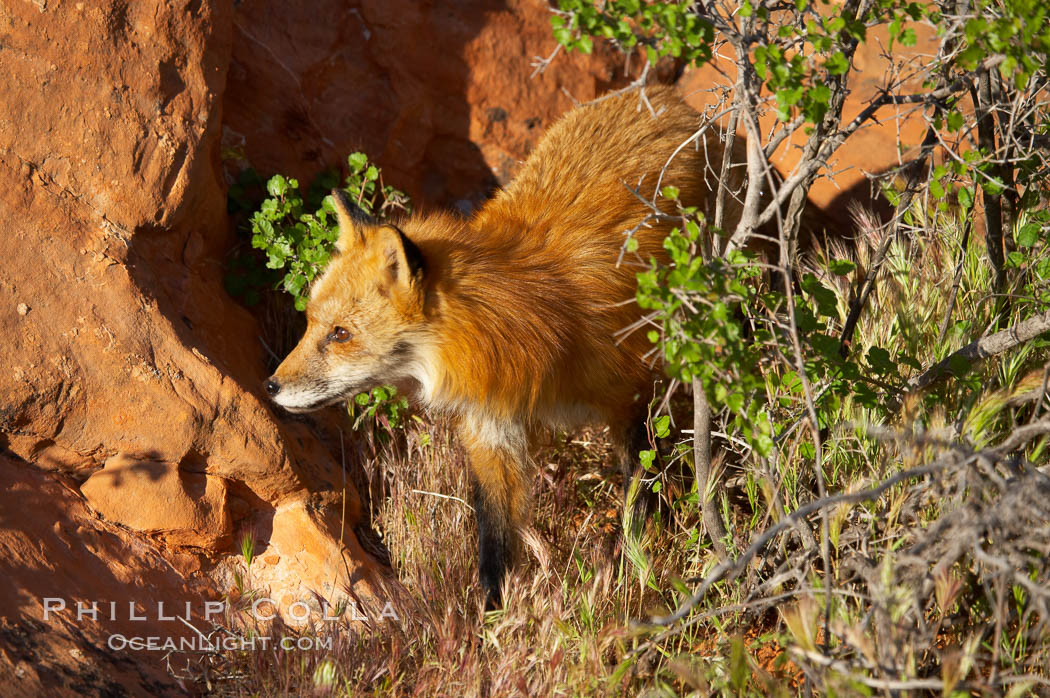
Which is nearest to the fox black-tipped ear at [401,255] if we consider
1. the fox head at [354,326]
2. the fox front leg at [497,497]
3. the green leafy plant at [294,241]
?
the fox head at [354,326]

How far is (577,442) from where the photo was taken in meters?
5.06

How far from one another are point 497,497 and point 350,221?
1397 mm

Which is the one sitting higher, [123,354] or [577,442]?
[123,354]

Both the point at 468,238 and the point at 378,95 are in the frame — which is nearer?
the point at 468,238

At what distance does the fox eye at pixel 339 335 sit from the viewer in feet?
12.6

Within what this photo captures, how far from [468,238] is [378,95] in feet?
6.82

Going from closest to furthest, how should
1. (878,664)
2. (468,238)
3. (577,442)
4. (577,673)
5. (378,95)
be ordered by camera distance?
1. (878,664)
2. (577,673)
3. (468,238)
4. (577,442)
5. (378,95)

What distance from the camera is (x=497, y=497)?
4.11 m

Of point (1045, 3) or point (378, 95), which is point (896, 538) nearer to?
point (1045, 3)

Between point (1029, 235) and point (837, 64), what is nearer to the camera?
point (837, 64)

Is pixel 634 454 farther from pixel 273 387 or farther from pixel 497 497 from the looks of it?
pixel 273 387

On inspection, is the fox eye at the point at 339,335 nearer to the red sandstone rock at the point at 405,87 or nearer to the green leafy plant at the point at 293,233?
the green leafy plant at the point at 293,233

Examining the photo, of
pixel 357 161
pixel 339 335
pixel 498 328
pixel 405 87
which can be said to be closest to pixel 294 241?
pixel 357 161

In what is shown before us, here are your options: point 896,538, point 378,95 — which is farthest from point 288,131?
point 896,538
